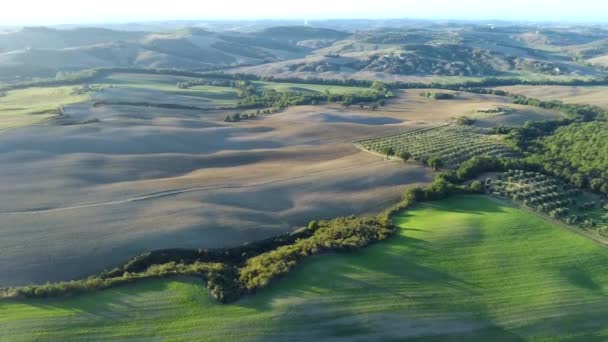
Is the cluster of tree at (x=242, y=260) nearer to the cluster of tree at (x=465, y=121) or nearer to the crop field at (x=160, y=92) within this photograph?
the cluster of tree at (x=465, y=121)

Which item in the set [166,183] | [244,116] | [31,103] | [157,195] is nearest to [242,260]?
[157,195]

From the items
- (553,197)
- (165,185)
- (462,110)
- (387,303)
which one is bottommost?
(387,303)

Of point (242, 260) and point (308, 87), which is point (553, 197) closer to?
point (242, 260)

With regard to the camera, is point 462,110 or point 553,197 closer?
point 553,197

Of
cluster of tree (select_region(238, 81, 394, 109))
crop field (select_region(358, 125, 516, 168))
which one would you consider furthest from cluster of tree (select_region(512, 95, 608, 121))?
cluster of tree (select_region(238, 81, 394, 109))

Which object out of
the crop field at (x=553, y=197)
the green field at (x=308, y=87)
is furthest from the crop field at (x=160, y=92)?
the crop field at (x=553, y=197)

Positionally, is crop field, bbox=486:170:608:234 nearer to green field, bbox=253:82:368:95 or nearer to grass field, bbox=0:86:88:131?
grass field, bbox=0:86:88:131
